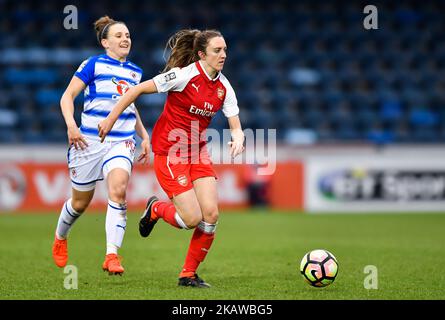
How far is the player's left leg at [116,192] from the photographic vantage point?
7.00 m

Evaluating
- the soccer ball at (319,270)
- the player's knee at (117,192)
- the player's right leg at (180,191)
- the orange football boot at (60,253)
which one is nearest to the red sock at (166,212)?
the player's right leg at (180,191)

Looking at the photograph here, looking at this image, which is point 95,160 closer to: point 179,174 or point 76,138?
point 76,138

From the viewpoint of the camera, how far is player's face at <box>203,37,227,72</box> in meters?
6.65

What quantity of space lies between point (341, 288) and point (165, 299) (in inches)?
60.9

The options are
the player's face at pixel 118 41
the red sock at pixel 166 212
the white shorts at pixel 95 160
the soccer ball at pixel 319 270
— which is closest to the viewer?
the soccer ball at pixel 319 270

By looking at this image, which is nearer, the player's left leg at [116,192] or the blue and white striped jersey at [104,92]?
the player's left leg at [116,192]

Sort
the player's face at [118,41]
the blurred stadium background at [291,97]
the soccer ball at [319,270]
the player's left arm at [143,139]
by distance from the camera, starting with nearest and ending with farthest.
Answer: the soccer ball at [319,270]
the player's face at [118,41]
the player's left arm at [143,139]
the blurred stadium background at [291,97]

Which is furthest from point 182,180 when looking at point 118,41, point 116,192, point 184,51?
point 118,41

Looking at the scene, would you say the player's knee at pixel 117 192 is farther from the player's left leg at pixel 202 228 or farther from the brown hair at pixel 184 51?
the brown hair at pixel 184 51

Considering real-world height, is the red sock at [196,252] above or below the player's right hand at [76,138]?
below

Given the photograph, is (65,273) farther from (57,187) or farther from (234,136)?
(57,187)

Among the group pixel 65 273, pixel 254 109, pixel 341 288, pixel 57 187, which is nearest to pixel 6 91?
pixel 57 187

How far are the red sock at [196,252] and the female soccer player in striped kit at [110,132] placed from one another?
0.70 m

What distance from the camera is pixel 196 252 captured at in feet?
21.9
